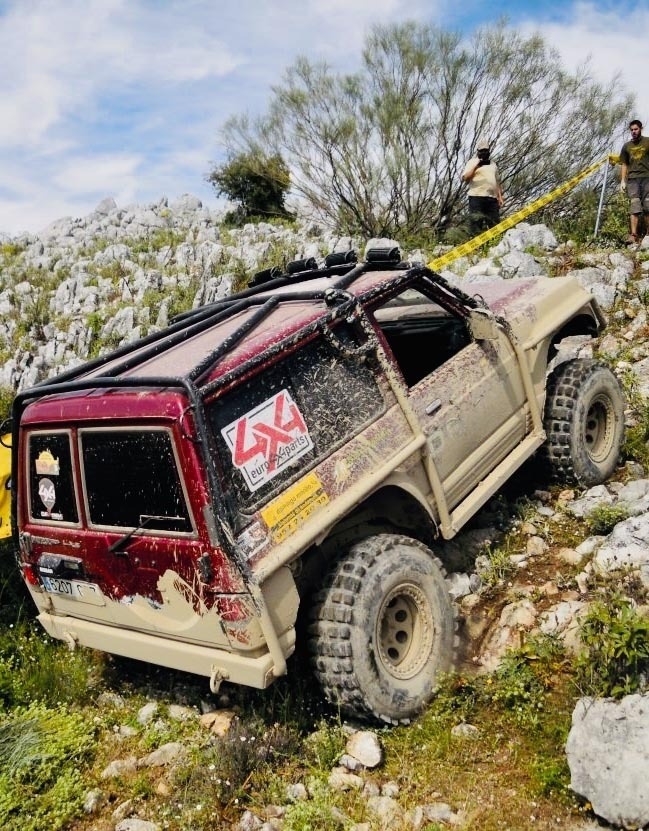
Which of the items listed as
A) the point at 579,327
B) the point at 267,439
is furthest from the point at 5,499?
the point at 579,327

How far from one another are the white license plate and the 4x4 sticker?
1025 mm

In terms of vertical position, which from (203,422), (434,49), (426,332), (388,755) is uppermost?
(434,49)

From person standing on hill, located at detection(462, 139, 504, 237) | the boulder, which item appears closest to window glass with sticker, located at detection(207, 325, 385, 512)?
the boulder

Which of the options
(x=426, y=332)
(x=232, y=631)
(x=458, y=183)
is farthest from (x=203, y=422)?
(x=458, y=183)

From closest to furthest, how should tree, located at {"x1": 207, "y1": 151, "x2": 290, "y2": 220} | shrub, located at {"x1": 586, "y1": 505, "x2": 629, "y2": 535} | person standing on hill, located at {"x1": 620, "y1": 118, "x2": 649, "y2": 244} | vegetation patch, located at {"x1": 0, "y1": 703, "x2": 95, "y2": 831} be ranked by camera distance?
1. vegetation patch, located at {"x1": 0, "y1": 703, "x2": 95, "y2": 831}
2. shrub, located at {"x1": 586, "y1": 505, "x2": 629, "y2": 535}
3. person standing on hill, located at {"x1": 620, "y1": 118, "x2": 649, "y2": 244}
4. tree, located at {"x1": 207, "y1": 151, "x2": 290, "y2": 220}

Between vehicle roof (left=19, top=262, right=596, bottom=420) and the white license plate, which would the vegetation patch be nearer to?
the white license plate

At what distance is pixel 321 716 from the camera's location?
3365mm

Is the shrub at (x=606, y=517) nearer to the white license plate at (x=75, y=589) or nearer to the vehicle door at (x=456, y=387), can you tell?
the vehicle door at (x=456, y=387)

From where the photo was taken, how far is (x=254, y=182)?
16.1m

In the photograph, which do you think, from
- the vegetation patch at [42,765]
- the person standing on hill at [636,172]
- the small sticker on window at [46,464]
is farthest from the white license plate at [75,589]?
the person standing on hill at [636,172]

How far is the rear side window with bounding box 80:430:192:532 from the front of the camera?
2928 millimetres

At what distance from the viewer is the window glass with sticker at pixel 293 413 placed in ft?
9.70

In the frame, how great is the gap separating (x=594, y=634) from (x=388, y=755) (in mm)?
1058

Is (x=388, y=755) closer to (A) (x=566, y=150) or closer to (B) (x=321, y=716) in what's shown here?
(B) (x=321, y=716)
